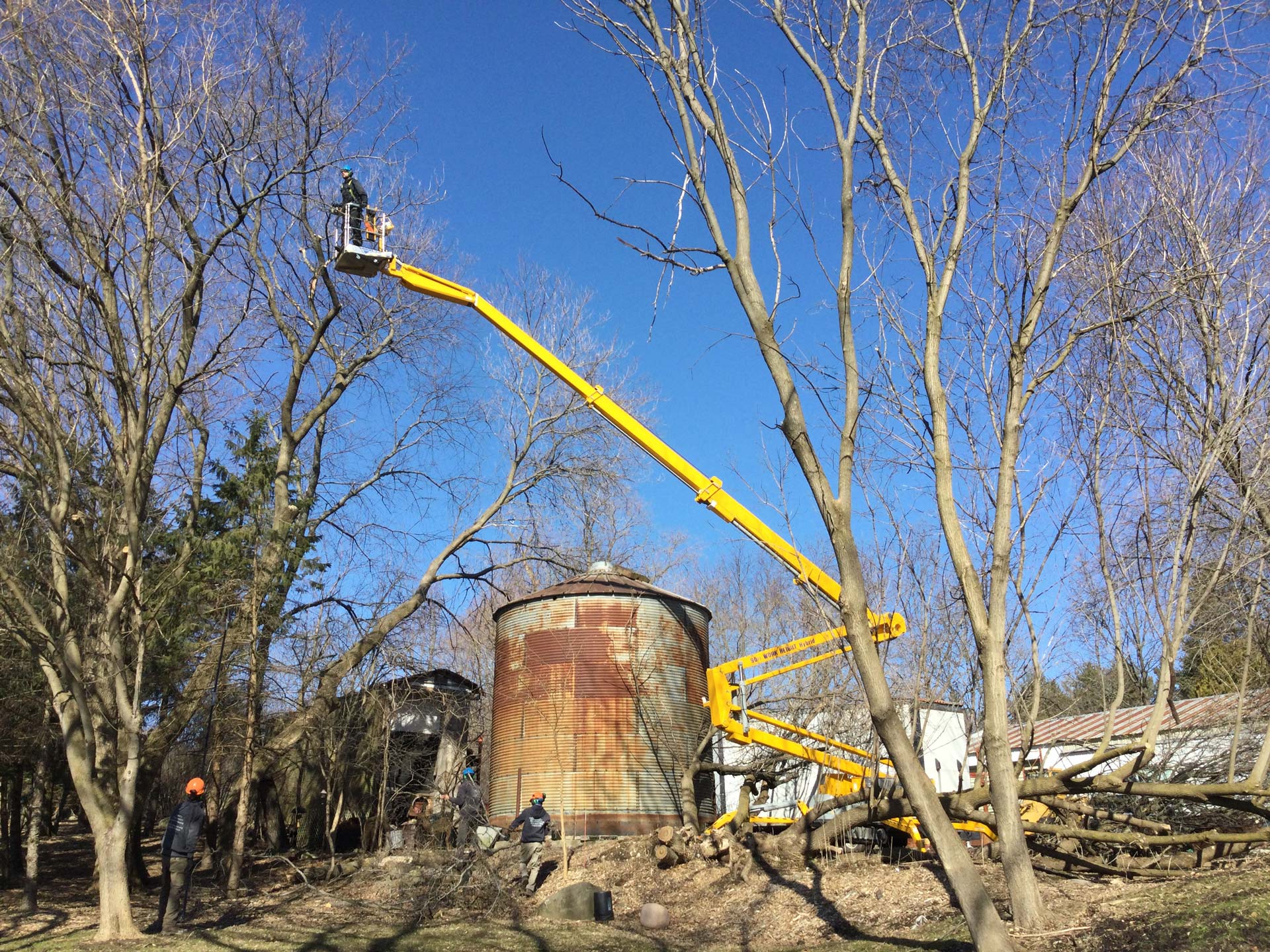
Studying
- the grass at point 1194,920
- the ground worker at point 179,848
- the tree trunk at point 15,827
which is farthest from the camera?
the tree trunk at point 15,827

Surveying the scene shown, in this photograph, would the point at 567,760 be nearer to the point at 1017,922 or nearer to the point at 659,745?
the point at 659,745

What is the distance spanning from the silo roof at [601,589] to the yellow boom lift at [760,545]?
2.06 metres

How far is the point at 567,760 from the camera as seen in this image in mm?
16297

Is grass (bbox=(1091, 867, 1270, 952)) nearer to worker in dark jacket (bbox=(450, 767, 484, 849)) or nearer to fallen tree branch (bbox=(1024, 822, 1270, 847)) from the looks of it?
fallen tree branch (bbox=(1024, 822, 1270, 847))

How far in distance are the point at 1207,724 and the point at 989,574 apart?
621 centimetres

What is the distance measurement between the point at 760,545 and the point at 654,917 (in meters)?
5.89

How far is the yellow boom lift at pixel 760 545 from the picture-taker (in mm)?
13789

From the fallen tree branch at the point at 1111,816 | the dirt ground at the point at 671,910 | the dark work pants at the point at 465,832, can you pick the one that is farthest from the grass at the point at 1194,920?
the dark work pants at the point at 465,832

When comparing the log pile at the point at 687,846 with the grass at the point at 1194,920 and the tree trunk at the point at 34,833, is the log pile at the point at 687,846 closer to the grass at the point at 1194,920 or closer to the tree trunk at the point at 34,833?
the grass at the point at 1194,920

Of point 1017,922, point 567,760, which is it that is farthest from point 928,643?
point 567,760

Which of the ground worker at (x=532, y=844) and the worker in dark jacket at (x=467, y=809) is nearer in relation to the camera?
the worker in dark jacket at (x=467, y=809)

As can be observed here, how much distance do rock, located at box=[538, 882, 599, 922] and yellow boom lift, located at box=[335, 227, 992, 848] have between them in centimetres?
315

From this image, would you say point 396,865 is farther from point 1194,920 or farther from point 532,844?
point 1194,920

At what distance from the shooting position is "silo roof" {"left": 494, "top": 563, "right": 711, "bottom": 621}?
57.4 ft
